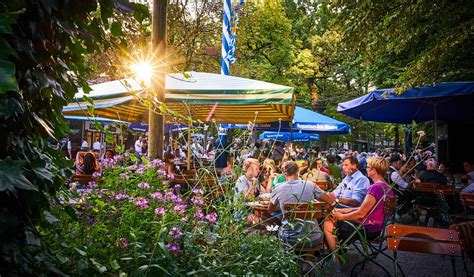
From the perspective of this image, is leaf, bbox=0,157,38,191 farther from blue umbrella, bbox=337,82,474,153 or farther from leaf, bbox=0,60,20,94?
blue umbrella, bbox=337,82,474,153

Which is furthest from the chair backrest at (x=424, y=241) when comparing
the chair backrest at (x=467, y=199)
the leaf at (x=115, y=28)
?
the leaf at (x=115, y=28)

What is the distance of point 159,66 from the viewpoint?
13.1ft

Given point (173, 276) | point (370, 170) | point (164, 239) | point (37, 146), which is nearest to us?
point (37, 146)

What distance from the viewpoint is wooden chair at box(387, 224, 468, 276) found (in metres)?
3.77

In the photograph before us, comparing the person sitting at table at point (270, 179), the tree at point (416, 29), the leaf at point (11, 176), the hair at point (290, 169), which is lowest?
the person sitting at table at point (270, 179)

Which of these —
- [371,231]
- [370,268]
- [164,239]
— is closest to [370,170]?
[371,231]

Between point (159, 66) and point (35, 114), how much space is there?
2744mm

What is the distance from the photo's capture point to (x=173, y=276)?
1971mm

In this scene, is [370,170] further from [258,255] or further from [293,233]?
[258,255]

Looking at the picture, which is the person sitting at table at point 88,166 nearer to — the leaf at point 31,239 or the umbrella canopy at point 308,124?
the leaf at point 31,239

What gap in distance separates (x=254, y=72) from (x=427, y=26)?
14.8 meters

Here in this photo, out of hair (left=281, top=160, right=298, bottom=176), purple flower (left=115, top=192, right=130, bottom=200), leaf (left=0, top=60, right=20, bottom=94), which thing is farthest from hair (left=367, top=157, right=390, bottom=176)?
leaf (left=0, top=60, right=20, bottom=94)

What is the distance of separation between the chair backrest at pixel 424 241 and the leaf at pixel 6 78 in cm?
376

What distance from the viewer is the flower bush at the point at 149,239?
1.97 m
